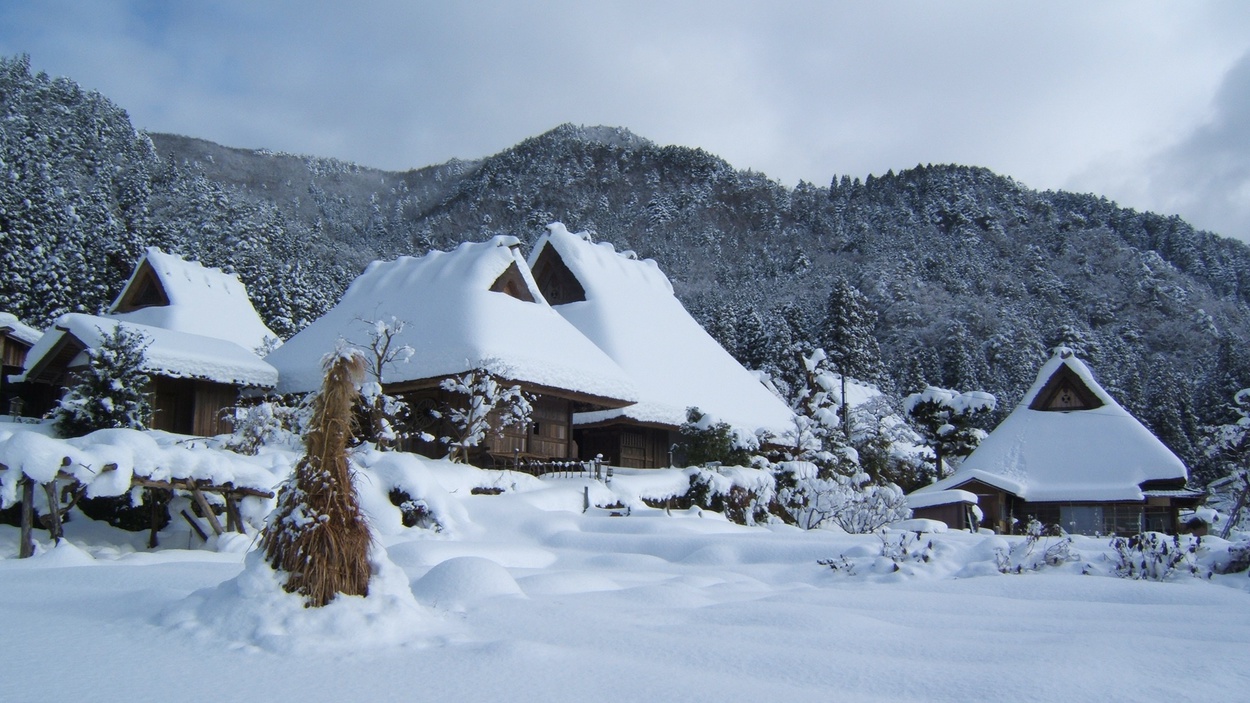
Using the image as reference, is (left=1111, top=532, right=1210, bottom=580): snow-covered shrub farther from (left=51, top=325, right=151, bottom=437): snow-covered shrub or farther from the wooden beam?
(left=51, top=325, right=151, bottom=437): snow-covered shrub

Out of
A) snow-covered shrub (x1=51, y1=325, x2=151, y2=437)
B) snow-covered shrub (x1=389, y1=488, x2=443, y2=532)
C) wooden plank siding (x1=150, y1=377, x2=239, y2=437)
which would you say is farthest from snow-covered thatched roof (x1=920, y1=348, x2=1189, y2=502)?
snow-covered shrub (x1=51, y1=325, x2=151, y2=437)

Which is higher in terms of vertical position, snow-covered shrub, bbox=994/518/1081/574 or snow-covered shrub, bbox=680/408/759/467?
snow-covered shrub, bbox=680/408/759/467

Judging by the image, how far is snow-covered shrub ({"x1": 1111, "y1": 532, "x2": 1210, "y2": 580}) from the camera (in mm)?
9102

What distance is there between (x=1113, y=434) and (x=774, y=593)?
72.6 feet

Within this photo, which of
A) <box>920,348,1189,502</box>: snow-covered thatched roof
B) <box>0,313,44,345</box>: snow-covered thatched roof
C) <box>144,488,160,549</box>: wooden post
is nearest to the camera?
<box>144,488,160,549</box>: wooden post

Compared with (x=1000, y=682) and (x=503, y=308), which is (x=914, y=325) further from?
(x=1000, y=682)

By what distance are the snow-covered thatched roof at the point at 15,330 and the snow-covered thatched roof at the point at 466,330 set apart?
290 inches

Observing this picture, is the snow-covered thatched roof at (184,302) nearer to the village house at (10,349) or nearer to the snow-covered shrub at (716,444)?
the village house at (10,349)

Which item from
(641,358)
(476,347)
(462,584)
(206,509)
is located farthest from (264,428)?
(641,358)

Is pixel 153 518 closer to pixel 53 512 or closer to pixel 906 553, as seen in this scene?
pixel 53 512

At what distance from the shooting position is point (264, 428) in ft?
53.4

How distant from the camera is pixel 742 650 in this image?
483 cm

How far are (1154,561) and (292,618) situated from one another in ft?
28.5

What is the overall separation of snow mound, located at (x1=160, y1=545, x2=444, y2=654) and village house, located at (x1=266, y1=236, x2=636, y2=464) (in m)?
13.2
